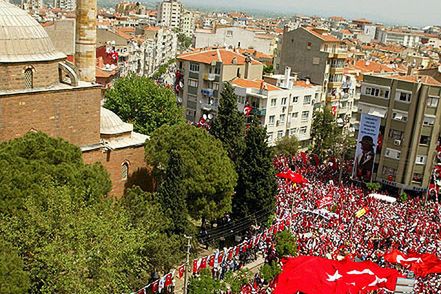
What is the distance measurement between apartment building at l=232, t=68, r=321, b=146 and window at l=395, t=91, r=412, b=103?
35.5 ft

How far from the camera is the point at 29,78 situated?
2238 centimetres

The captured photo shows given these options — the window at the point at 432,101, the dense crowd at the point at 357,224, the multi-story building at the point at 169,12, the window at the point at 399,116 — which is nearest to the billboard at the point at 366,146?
the window at the point at 399,116

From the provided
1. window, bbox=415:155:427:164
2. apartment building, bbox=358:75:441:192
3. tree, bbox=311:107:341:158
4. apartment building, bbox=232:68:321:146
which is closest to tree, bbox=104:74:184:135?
apartment building, bbox=232:68:321:146

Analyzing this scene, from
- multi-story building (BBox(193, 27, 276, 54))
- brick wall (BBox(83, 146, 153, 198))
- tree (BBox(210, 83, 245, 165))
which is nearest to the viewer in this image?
brick wall (BBox(83, 146, 153, 198))

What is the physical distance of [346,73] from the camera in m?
57.0

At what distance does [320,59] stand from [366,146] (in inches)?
711

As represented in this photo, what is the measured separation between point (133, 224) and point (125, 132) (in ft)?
28.9

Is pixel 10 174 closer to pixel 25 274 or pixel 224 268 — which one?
pixel 25 274

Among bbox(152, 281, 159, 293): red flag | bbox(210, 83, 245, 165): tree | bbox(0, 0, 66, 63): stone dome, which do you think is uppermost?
bbox(0, 0, 66, 63): stone dome

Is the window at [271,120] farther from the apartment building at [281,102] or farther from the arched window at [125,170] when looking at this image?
the arched window at [125,170]

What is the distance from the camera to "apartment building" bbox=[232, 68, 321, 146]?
1750 inches

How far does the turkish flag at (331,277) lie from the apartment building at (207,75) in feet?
93.6

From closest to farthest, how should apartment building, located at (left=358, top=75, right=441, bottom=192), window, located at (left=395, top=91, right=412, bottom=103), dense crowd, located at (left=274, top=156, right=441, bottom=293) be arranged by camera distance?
dense crowd, located at (left=274, top=156, right=441, bottom=293), apartment building, located at (left=358, top=75, right=441, bottom=192), window, located at (left=395, top=91, right=412, bottom=103)

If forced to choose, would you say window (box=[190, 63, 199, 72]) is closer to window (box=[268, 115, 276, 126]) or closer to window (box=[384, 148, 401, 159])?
window (box=[268, 115, 276, 126])
